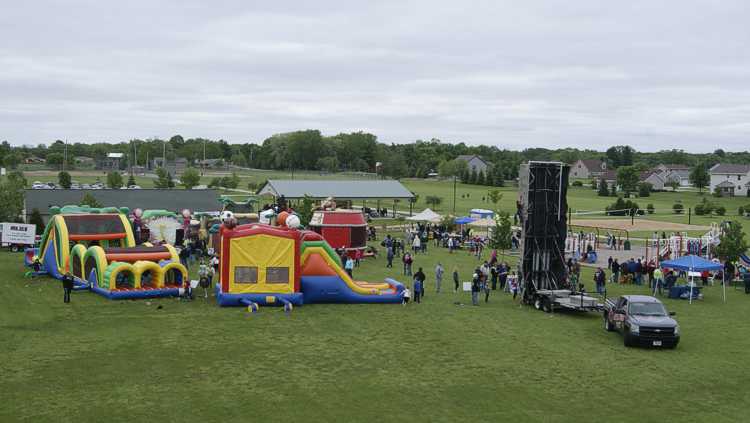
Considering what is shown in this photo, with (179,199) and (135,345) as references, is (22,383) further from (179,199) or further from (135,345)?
(179,199)

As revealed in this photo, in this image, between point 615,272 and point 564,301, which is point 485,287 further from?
point 615,272

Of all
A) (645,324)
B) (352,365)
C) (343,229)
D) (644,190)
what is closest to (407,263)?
(343,229)

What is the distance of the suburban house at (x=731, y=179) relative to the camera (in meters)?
101

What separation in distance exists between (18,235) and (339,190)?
88.9ft

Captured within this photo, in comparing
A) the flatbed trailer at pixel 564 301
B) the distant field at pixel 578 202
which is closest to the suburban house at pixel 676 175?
the distant field at pixel 578 202

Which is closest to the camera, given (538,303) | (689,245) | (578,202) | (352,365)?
(352,365)

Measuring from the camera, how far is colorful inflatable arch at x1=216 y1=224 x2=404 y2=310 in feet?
74.5

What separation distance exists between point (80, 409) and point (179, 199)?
40.5 m

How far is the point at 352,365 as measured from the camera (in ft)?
53.3

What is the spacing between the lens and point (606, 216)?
6744cm

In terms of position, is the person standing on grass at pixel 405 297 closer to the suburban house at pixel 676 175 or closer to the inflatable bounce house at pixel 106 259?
the inflatable bounce house at pixel 106 259

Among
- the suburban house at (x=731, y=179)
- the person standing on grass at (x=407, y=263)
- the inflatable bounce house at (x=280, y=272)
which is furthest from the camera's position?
the suburban house at (x=731, y=179)

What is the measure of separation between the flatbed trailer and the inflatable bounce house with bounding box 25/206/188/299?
11.2 meters

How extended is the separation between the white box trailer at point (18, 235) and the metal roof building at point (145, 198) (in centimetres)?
1023
